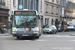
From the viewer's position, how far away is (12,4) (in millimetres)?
27500

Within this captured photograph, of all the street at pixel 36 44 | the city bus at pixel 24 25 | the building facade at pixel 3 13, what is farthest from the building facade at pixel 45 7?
the street at pixel 36 44

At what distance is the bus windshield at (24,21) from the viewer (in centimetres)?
1448

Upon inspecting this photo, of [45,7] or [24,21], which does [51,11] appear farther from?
[24,21]

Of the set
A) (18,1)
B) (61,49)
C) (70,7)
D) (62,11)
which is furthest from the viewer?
(70,7)

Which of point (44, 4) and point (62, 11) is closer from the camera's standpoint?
point (44, 4)

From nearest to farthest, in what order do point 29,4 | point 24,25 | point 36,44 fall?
point 36,44 → point 24,25 → point 29,4

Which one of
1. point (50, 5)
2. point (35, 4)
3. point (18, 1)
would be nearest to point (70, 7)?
point (50, 5)

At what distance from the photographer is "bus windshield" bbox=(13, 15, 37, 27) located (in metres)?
14.5

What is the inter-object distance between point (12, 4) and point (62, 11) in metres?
21.9

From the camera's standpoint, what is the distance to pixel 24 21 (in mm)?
14555

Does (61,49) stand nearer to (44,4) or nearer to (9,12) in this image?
(9,12)

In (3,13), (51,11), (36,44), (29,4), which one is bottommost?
(36,44)

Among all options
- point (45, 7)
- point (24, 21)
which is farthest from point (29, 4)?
point (24, 21)

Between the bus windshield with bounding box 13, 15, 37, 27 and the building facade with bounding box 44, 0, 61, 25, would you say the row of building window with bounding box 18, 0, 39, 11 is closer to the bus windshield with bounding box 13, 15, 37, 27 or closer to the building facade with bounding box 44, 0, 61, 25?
the building facade with bounding box 44, 0, 61, 25
